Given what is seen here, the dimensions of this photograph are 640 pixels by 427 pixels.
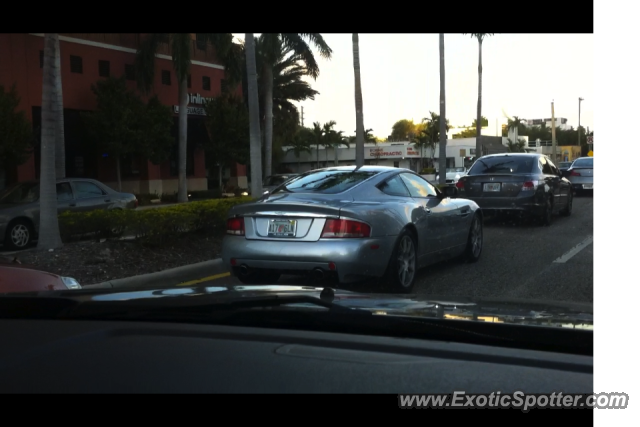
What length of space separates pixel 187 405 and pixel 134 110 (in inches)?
1263

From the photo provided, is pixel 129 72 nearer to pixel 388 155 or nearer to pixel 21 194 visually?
pixel 21 194

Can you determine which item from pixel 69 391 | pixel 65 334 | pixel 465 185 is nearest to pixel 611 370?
pixel 69 391

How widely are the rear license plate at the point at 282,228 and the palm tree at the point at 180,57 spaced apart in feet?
76.2

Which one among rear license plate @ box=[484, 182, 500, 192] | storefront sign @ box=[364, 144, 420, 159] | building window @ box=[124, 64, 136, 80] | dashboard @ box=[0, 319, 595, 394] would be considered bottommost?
rear license plate @ box=[484, 182, 500, 192]

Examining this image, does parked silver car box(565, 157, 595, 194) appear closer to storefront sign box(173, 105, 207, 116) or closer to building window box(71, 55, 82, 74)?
storefront sign box(173, 105, 207, 116)

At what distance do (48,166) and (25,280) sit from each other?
20.0 ft

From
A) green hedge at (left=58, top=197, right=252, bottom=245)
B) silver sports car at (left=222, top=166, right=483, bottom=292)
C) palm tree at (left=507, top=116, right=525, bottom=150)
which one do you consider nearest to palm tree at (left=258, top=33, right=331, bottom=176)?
green hedge at (left=58, top=197, right=252, bottom=245)

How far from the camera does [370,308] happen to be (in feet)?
8.93

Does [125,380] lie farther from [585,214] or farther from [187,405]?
[585,214]

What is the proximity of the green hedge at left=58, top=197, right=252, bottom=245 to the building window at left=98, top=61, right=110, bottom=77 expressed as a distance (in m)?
23.1

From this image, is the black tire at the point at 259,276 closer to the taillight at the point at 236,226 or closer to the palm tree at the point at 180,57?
the taillight at the point at 236,226

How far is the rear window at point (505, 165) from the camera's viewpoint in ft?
47.6

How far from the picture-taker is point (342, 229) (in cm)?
711

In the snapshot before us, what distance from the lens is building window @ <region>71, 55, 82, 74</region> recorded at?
3161cm
